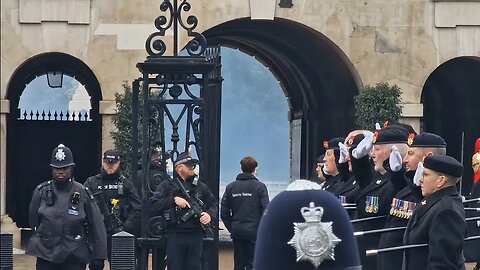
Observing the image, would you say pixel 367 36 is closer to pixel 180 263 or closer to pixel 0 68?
pixel 0 68

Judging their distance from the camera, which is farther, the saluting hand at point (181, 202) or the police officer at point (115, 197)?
the police officer at point (115, 197)

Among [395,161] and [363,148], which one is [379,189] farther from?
[363,148]

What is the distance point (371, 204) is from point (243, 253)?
5.95 meters

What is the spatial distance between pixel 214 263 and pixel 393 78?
10747 mm

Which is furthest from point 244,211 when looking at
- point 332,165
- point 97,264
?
point 97,264

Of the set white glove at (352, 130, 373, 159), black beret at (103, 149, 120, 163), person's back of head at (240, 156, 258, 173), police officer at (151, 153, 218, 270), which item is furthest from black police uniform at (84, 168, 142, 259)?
white glove at (352, 130, 373, 159)

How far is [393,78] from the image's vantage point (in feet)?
71.8

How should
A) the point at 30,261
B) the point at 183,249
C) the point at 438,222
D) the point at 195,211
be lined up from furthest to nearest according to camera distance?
the point at 30,261
the point at 183,249
the point at 195,211
the point at 438,222

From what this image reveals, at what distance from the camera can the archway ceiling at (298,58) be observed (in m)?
22.7

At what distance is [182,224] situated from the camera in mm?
12586

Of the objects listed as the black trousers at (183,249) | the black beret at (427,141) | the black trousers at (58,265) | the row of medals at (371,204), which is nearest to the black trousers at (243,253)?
the black trousers at (183,249)

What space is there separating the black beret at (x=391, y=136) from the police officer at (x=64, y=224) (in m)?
2.59

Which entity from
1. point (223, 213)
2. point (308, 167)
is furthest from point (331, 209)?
point (308, 167)

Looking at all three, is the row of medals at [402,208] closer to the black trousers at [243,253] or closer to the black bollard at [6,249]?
the black bollard at [6,249]
